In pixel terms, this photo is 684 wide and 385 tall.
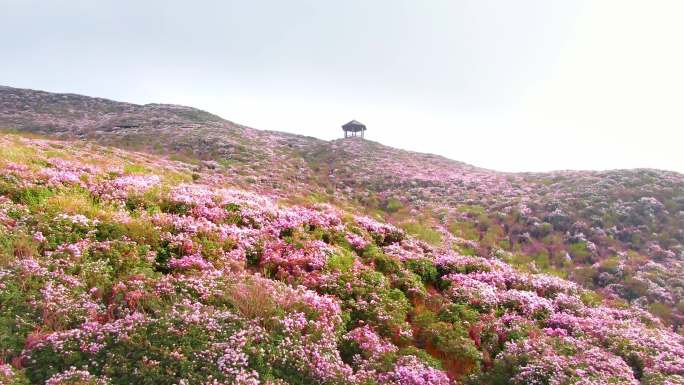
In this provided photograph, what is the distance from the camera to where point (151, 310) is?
362 inches

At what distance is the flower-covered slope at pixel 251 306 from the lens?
811 centimetres

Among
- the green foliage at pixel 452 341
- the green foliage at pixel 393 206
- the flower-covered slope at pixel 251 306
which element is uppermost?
the green foliage at pixel 393 206

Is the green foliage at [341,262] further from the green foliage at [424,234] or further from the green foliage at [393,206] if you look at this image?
the green foliage at [393,206]

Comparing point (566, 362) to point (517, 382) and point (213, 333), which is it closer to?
point (517, 382)

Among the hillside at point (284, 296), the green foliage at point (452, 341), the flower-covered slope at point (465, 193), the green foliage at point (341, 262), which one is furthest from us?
the flower-covered slope at point (465, 193)

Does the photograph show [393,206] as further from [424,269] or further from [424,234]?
[424,269]

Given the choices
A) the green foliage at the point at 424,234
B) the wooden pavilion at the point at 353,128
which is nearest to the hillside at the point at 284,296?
the green foliage at the point at 424,234

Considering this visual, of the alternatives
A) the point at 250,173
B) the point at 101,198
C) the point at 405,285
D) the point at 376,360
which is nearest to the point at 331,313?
the point at 376,360

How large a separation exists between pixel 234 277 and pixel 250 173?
2663cm

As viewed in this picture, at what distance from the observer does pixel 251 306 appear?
32.0 ft

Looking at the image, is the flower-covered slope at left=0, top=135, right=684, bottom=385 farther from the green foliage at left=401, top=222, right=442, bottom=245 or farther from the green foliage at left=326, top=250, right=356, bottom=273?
the green foliage at left=401, top=222, right=442, bottom=245

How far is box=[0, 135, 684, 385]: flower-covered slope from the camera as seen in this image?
319 inches

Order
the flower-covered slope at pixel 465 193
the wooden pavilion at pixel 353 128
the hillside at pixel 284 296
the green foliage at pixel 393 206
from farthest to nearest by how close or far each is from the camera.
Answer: the wooden pavilion at pixel 353 128, the green foliage at pixel 393 206, the flower-covered slope at pixel 465 193, the hillside at pixel 284 296

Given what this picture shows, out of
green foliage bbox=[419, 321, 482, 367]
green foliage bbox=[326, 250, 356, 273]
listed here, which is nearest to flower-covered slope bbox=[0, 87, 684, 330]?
green foliage bbox=[326, 250, 356, 273]
